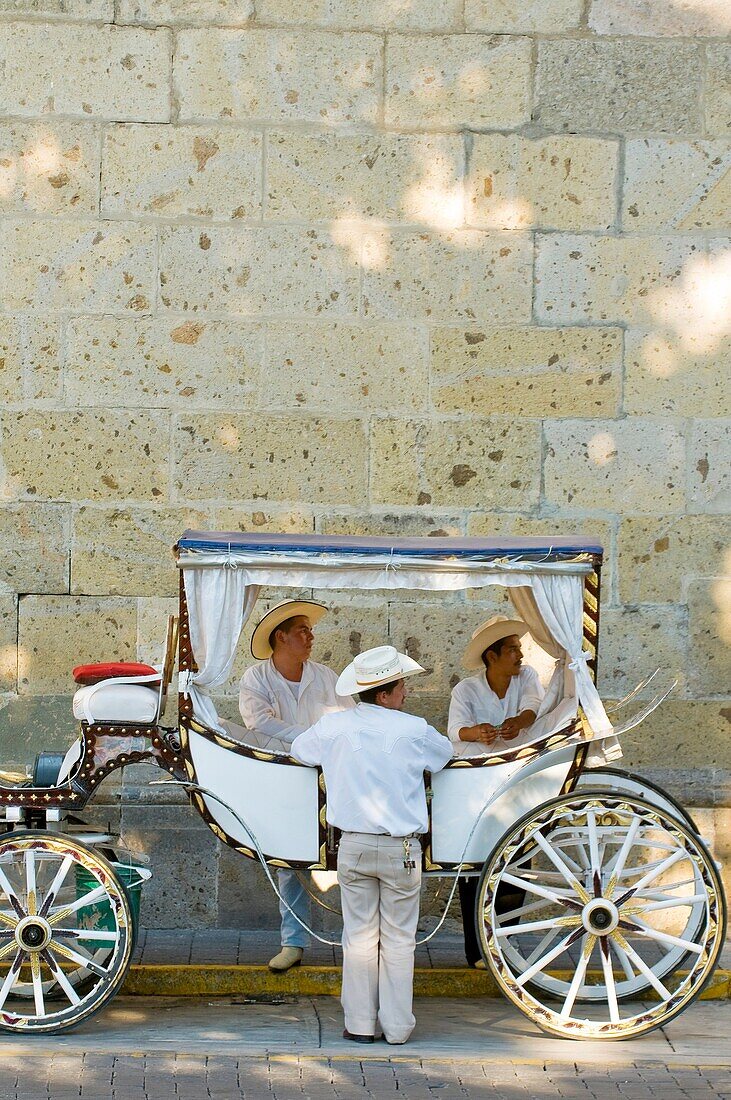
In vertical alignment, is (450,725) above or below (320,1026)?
above

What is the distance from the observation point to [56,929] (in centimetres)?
573

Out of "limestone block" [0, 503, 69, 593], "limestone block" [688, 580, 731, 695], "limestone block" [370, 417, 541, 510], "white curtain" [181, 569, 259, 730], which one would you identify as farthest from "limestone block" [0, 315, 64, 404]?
"limestone block" [688, 580, 731, 695]

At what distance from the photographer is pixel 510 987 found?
228 inches

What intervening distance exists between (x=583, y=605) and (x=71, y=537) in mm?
2978

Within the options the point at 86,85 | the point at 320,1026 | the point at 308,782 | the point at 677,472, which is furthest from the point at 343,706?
the point at 86,85

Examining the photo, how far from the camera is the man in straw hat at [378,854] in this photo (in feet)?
18.9

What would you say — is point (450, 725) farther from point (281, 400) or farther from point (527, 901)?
point (281, 400)

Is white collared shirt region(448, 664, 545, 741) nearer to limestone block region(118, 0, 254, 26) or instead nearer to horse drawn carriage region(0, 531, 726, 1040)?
horse drawn carriage region(0, 531, 726, 1040)

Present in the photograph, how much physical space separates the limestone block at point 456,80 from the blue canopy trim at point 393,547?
2.81 m

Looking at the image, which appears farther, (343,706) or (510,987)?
(343,706)

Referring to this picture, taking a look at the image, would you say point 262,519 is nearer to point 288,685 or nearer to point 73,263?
point 288,685

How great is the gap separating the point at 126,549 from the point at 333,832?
240 cm

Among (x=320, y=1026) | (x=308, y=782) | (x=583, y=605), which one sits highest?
(x=583, y=605)

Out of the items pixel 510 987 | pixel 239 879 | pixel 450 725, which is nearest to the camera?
pixel 510 987
